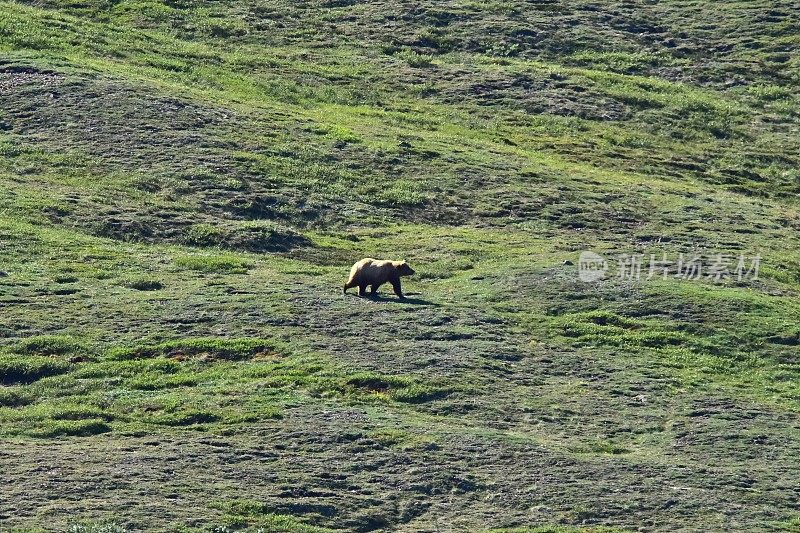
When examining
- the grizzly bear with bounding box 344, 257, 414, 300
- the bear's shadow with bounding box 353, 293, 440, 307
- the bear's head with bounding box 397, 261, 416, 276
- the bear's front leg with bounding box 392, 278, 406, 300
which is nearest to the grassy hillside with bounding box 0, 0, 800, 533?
the bear's shadow with bounding box 353, 293, 440, 307

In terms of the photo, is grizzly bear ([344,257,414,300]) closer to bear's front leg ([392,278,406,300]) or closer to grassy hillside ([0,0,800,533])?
bear's front leg ([392,278,406,300])

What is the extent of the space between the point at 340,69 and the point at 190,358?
36.7 m

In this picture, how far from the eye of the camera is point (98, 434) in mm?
25375

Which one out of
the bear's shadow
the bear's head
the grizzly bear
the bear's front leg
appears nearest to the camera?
the bear's shadow

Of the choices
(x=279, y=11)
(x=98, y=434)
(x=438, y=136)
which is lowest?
(x=98, y=434)

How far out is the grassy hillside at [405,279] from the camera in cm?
2367

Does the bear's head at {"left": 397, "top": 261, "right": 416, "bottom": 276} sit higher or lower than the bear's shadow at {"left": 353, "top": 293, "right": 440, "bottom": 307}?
higher

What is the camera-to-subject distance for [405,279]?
124ft

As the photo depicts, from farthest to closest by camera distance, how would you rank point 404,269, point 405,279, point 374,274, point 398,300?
point 405,279
point 404,269
point 374,274
point 398,300

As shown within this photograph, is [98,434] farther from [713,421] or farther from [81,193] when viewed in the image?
[81,193]

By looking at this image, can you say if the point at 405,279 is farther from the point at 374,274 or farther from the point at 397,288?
the point at 374,274

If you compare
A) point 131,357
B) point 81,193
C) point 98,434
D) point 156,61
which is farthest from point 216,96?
point 98,434

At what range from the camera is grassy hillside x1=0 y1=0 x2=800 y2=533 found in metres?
23.7

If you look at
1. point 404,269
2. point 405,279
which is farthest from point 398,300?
point 405,279
